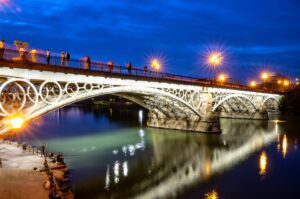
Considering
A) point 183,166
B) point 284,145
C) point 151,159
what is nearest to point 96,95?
point 151,159

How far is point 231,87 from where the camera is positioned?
5416 centimetres

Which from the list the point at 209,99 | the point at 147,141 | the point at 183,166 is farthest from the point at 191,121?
the point at 183,166

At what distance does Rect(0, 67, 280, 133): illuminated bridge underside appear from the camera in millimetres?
20062

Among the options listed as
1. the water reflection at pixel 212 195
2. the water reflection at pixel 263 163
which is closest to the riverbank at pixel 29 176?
the water reflection at pixel 212 195

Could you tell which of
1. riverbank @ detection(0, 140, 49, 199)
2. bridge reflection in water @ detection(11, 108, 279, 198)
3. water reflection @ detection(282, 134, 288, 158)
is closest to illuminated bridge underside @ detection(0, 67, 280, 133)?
riverbank @ detection(0, 140, 49, 199)

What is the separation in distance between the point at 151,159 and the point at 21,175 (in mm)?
13876

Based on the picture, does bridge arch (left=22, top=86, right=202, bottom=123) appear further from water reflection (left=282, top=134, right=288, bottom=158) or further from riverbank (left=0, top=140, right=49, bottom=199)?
water reflection (left=282, top=134, right=288, bottom=158)

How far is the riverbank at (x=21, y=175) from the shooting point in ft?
48.3

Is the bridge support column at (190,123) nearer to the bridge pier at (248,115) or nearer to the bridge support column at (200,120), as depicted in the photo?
the bridge support column at (200,120)

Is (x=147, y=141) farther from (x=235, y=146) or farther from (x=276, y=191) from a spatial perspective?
(x=276, y=191)

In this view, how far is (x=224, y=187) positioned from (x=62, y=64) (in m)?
15.1

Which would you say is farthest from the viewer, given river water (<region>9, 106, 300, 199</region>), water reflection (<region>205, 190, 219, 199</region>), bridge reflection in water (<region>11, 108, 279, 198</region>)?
bridge reflection in water (<region>11, 108, 279, 198</region>)

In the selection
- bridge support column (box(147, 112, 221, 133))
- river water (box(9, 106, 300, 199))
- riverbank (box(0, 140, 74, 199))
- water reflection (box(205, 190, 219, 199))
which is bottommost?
water reflection (box(205, 190, 219, 199))

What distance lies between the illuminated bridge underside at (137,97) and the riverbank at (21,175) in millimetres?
2782
